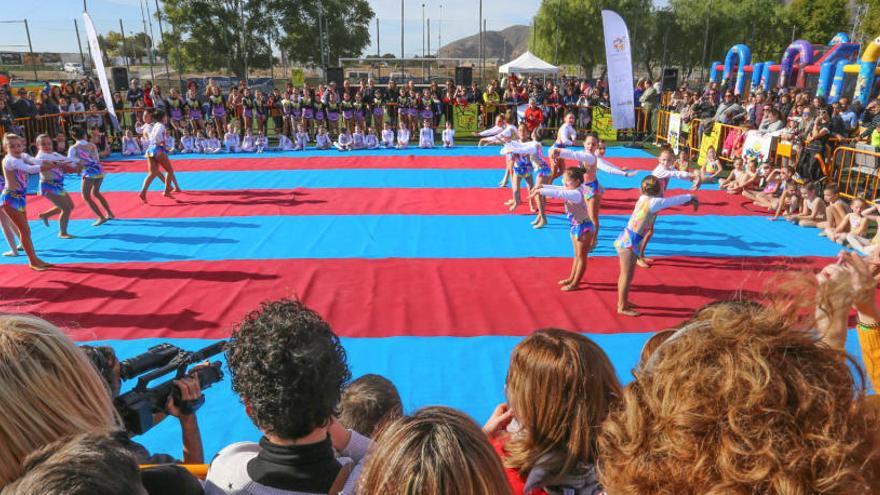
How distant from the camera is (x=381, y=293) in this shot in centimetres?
683

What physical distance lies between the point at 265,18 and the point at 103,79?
2992 cm

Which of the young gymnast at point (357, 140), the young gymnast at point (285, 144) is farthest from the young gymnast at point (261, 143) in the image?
the young gymnast at point (357, 140)

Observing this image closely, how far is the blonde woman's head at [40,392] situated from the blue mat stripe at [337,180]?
1085 centimetres

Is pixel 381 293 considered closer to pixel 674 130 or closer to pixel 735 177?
pixel 735 177

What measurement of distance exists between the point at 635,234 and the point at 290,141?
1386 centimetres

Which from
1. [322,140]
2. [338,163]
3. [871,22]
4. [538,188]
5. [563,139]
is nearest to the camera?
[538,188]

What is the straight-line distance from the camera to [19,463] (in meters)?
1.47

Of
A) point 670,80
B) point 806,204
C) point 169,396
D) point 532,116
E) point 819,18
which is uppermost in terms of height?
point 819,18

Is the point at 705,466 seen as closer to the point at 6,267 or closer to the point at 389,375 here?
the point at 389,375

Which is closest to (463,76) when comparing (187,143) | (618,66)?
(618,66)

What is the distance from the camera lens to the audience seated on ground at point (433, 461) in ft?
4.57

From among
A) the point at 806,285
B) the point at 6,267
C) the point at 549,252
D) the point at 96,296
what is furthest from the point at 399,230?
the point at 806,285

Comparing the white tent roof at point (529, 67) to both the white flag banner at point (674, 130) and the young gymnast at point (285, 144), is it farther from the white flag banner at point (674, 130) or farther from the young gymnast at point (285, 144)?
the young gymnast at point (285, 144)

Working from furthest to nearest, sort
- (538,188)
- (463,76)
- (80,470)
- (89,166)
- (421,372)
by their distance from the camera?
1. (463,76)
2. (89,166)
3. (538,188)
4. (421,372)
5. (80,470)
